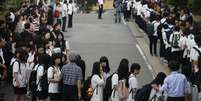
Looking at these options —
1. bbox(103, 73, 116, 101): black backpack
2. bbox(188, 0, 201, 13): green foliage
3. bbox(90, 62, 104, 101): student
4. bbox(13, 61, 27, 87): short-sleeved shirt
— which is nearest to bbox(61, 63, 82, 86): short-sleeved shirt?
bbox(90, 62, 104, 101): student

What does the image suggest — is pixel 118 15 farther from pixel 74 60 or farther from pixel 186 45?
pixel 74 60

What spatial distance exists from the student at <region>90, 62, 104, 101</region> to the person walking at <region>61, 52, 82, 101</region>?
444mm

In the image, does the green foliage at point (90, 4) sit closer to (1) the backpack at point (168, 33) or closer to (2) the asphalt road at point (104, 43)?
(2) the asphalt road at point (104, 43)

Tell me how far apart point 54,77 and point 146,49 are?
11513 mm

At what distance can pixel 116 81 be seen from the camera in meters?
11.8

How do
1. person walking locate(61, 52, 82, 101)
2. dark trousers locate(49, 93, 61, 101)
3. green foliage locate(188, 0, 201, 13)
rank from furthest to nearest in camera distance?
green foliage locate(188, 0, 201, 13) → dark trousers locate(49, 93, 61, 101) → person walking locate(61, 52, 82, 101)

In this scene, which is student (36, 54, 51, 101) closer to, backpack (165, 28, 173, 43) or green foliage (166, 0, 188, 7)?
backpack (165, 28, 173, 43)

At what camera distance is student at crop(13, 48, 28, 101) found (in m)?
13.7

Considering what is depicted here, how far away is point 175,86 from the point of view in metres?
11.3

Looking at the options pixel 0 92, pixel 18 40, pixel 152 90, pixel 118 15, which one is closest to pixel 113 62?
pixel 18 40

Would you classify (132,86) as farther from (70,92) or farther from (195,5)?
(195,5)

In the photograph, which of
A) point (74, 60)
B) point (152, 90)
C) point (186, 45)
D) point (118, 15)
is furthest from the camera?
point (118, 15)

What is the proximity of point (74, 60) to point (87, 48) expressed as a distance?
38.9ft

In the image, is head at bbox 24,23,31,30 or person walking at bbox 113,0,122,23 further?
person walking at bbox 113,0,122,23
